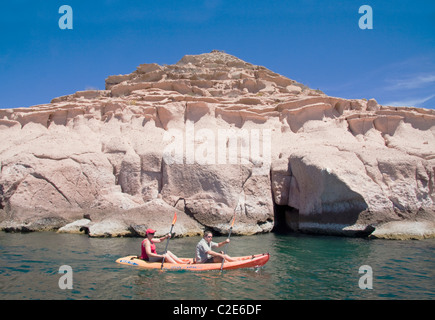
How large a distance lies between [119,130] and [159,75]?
7.88m

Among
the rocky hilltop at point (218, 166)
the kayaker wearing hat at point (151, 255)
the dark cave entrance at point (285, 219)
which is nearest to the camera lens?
the kayaker wearing hat at point (151, 255)

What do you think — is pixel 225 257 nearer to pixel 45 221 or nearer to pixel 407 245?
pixel 407 245

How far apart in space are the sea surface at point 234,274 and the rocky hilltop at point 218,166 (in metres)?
1.72

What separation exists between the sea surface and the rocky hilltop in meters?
1.72

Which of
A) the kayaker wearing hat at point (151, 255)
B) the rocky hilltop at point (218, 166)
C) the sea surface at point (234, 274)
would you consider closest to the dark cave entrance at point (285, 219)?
the rocky hilltop at point (218, 166)

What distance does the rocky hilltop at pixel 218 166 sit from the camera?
1313cm

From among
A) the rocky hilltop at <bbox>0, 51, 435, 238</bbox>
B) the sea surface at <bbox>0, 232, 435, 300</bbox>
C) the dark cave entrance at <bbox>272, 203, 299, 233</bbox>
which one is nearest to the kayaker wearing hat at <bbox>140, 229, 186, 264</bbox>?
the sea surface at <bbox>0, 232, 435, 300</bbox>

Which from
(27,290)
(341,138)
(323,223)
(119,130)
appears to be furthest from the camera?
(119,130)

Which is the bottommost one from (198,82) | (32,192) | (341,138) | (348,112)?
(32,192)

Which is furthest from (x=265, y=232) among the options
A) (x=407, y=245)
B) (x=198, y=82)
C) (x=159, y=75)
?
(x=159, y=75)

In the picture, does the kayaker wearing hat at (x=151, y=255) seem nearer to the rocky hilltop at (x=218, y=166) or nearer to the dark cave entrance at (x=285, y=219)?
the rocky hilltop at (x=218, y=166)

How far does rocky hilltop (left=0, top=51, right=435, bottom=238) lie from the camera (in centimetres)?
1313

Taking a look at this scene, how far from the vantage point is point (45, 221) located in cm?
1383

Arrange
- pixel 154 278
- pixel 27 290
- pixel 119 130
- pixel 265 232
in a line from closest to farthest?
pixel 27 290 < pixel 154 278 < pixel 265 232 < pixel 119 130
